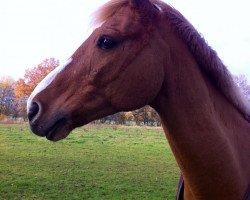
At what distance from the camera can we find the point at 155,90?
2.45 metres

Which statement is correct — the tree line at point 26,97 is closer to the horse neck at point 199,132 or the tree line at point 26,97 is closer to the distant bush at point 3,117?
the distant bush at point 3,117

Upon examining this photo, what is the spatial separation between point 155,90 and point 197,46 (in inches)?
18.6

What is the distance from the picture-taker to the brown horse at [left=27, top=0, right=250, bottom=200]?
242cm

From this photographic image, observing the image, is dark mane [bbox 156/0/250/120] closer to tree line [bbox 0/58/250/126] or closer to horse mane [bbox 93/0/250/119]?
horse mane [bbox 93/0/250/119]

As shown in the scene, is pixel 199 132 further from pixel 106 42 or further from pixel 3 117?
pixel 3 117

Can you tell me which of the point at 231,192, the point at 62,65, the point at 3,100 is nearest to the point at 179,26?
the point at 62,65

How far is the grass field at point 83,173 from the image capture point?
9.12 metres

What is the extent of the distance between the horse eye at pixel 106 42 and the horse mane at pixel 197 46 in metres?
0.18

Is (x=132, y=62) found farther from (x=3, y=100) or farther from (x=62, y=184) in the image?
(x=3, y=100)

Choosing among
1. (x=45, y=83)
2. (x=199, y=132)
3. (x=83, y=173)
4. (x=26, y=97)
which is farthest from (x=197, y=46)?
(x=26, y=97)

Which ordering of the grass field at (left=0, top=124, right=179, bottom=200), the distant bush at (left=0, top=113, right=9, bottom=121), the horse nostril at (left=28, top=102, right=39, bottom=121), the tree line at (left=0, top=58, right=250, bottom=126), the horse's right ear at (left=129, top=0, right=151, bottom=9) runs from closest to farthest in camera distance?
1. the horse nostril at (left=28, top=102, right=39, bottom=121)
2. the horse's right ear at (left=129, top=0, right=151, bottom=9)
3. the grass field at (left=0, top=124, right=179, bottom=200)
4. the tree line at (left=0, top=58, right=250, bottom=126)
5. the distant bush at (left=0, top=113, right=9, bottom=121)

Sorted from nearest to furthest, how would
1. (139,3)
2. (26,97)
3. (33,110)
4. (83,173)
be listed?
(33,110)
(139,3)
(83,173)
(26,97)

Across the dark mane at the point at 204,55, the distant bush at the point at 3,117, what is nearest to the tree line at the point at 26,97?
the distant bush at the point at 3,117

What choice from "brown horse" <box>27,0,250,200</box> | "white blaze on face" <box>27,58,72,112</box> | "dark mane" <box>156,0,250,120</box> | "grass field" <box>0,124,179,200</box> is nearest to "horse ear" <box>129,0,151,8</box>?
"brown horse" <box>27,0,250,200</box>
